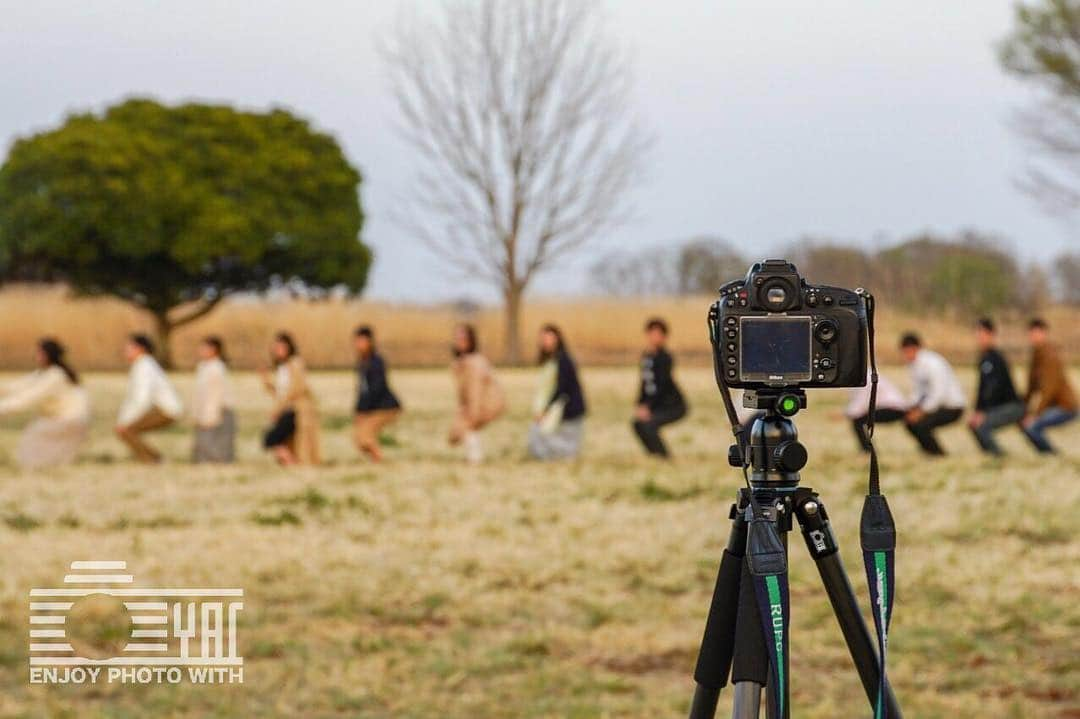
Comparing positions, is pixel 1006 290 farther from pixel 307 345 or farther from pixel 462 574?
pixel 462 574

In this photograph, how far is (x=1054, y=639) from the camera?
24.8 feet

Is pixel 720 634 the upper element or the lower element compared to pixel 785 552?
lower

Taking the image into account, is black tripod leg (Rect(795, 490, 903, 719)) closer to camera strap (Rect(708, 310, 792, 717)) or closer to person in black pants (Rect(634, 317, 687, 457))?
camera strap (Rect(708, 310, 792, 717))

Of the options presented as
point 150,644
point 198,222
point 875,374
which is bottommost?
point 150,644

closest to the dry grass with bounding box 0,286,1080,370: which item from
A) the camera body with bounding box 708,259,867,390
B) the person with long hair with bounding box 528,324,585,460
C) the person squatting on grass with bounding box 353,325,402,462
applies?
the person with long hair with bounding box 528,324,585,460

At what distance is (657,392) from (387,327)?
3309 centimetres

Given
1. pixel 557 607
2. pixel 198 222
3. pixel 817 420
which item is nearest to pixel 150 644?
pixel 557 607

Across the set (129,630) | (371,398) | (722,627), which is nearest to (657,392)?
(371,398)

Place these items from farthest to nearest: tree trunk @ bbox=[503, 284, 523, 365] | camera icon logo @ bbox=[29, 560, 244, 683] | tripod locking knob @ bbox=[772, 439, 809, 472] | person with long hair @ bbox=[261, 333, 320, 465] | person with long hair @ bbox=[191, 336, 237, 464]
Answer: tree trunk @ bbox=[503, 284, 523, 365] < person with long hair @ bbox=[191, 336, 237, 464] < person with long hair @ bbox=[261, 333, 320, 465] < camera icon logo @ bbox=[29, 560, 244, 683] < tripod locking knob @ bbox=[772, 439, 809, 472]

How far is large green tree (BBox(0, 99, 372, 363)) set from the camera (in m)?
44.5

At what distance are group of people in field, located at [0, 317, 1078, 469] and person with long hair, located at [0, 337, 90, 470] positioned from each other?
13mm

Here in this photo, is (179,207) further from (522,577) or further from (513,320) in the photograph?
(522,577)

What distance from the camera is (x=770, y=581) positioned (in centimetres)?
311

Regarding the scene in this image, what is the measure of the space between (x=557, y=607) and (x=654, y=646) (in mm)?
974
